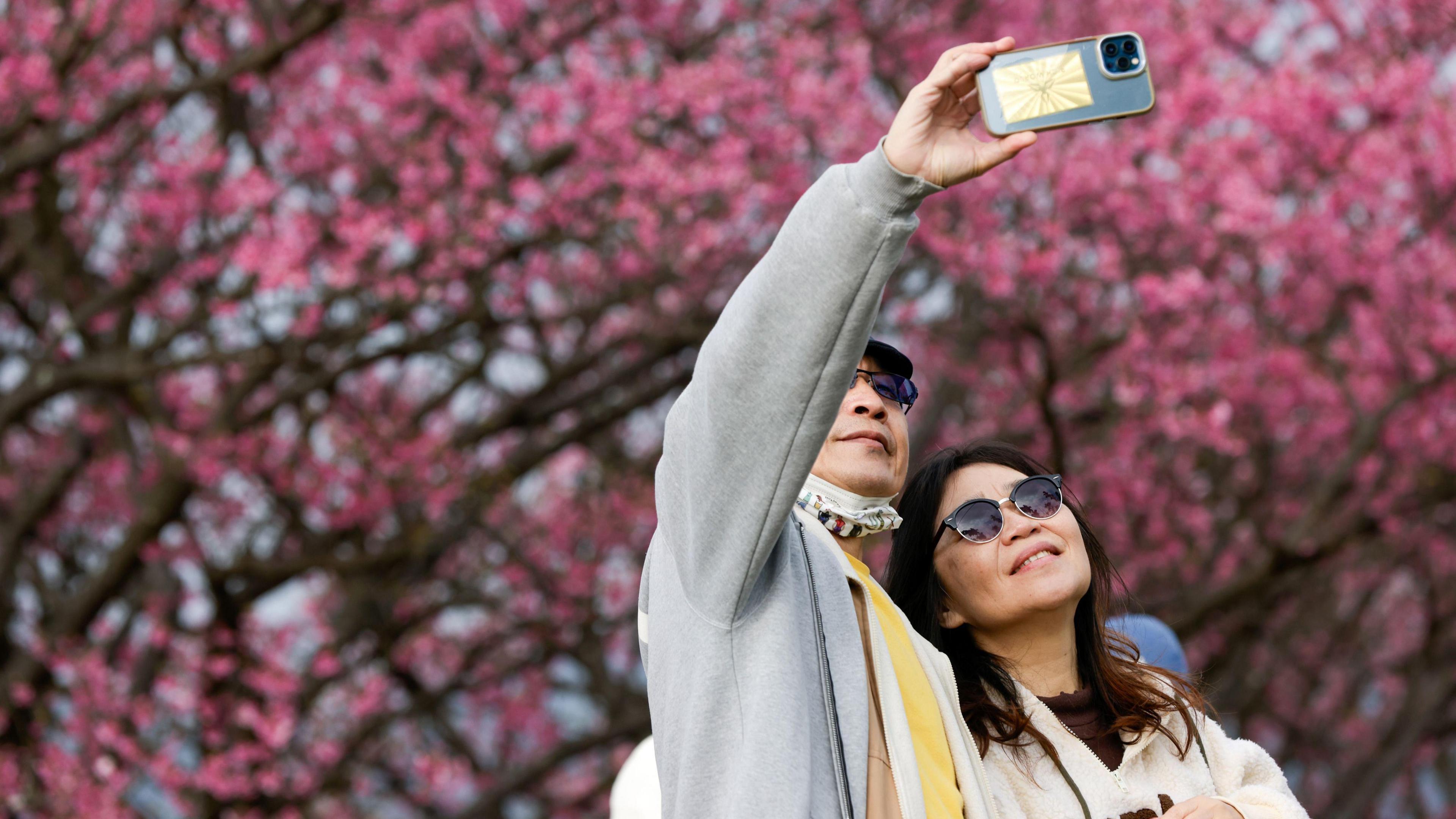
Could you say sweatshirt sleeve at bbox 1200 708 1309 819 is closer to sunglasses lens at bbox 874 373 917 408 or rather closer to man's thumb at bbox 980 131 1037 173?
sunglasses lens at bbox 874 373 917 408

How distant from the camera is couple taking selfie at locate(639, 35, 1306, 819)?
4.63ft

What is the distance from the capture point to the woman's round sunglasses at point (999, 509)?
2096mm

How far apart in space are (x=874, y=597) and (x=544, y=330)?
5.90 metres

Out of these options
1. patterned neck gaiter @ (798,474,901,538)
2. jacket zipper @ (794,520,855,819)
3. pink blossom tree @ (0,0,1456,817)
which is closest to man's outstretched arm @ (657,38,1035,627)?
jacket zipper @ (794,520,855,819)

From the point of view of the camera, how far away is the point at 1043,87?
1.50 meters

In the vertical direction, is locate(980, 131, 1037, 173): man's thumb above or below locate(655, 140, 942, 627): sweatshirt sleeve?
above

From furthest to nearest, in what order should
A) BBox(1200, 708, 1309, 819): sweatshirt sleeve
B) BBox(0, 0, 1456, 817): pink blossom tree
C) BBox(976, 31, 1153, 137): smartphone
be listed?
BBox(0, 0, 1456, 817): pink blossom tree → BBox(1200, 708, 1309, 819): sweatshirt sleeve → BBox(976, 31, 1153, 137): smartphone

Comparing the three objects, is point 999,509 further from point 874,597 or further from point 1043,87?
point 1043,87

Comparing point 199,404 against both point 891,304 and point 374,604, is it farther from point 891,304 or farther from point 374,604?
point 891,304

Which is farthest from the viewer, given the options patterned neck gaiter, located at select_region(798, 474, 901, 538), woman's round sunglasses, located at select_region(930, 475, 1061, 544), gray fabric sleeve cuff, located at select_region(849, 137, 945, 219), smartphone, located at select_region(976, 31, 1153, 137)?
woman's round sunglasses, located at select_region(930, 475, 1061, 544)

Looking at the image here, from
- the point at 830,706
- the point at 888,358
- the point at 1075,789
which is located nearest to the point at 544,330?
the point at 888,358

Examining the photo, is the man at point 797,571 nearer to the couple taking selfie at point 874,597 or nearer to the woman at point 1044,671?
the couple taking selfie at point 874,597

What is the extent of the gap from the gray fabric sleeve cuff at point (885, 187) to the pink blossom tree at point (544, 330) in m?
4.08

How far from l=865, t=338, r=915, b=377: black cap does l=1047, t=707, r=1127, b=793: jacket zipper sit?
567mm
